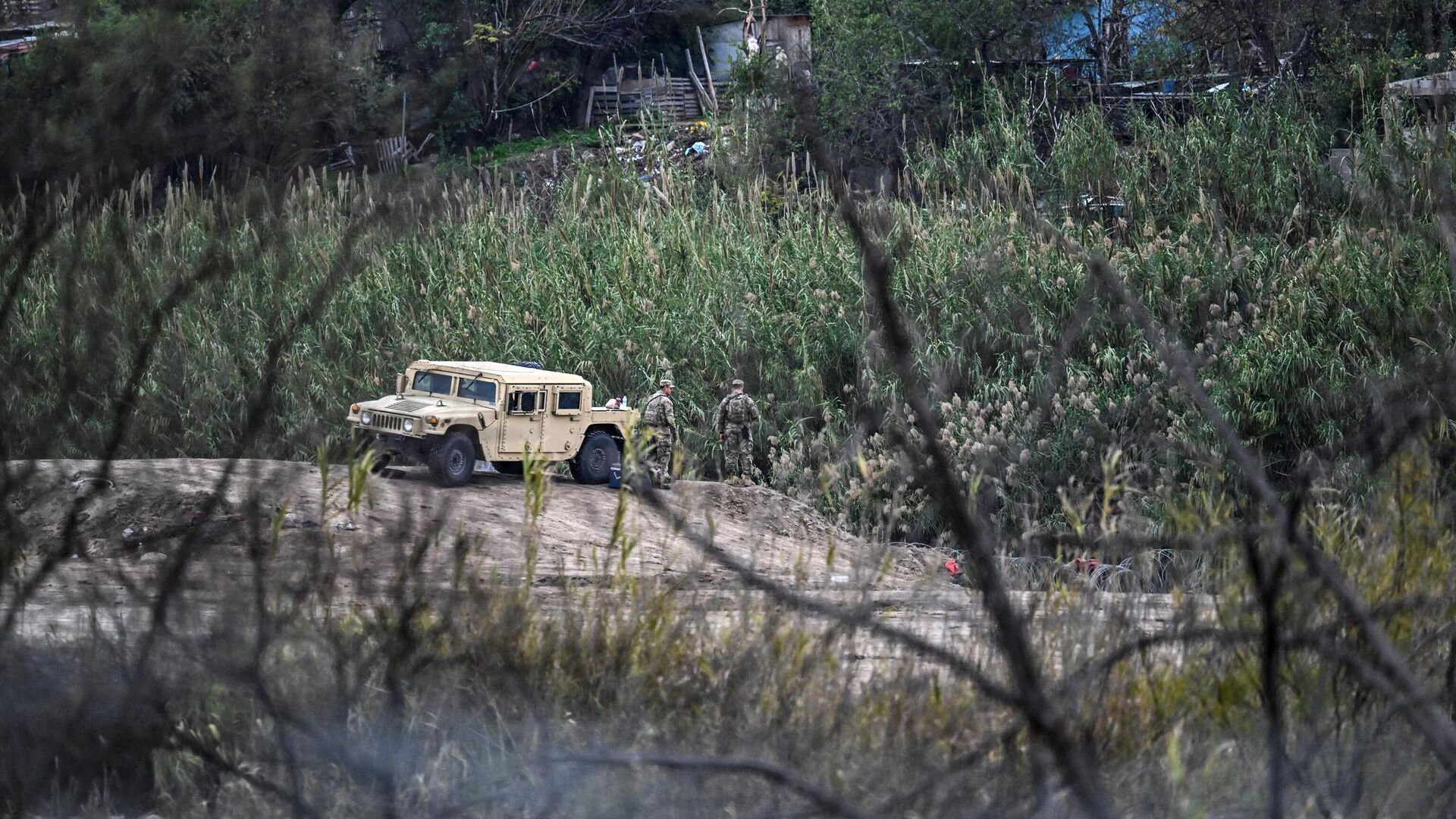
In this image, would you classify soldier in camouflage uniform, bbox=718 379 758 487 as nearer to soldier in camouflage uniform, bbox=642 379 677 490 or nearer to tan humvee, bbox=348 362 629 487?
soldier in camouflage uniform, bbox=642 379 677 490

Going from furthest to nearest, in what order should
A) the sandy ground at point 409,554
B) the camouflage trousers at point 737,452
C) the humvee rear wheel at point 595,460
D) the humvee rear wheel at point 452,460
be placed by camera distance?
the camouflage trousers at point 737,452 → the humvee rear wheel at point 595,460 → the humvee rear wheel at point 452,460 → the sandy ground at point 409,554

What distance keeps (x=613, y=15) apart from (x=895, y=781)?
77.8 feet

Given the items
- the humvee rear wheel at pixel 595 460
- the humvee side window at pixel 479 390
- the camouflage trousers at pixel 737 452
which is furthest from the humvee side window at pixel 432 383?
the camouflage trousers at pixel 737 452

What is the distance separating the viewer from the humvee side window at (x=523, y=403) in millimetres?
10891

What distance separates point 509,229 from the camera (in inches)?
664

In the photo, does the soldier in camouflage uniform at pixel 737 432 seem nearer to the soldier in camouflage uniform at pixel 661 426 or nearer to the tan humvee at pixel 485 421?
the soldier in camouflage uniform at pixel 661 426

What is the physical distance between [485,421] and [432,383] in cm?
96

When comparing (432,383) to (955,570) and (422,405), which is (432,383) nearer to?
(422,405)

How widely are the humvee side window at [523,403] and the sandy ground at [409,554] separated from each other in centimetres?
66

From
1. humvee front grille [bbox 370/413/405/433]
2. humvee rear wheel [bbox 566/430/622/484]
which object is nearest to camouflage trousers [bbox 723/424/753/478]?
humvee rear wheel [bbox 566/430/622/484]

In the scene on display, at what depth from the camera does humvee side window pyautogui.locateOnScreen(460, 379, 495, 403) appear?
10.9m

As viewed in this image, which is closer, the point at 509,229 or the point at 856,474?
the point at 856,474

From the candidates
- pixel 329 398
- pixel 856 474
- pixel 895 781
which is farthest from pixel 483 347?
pixel 895 781

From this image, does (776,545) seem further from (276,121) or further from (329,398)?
(276,121)
